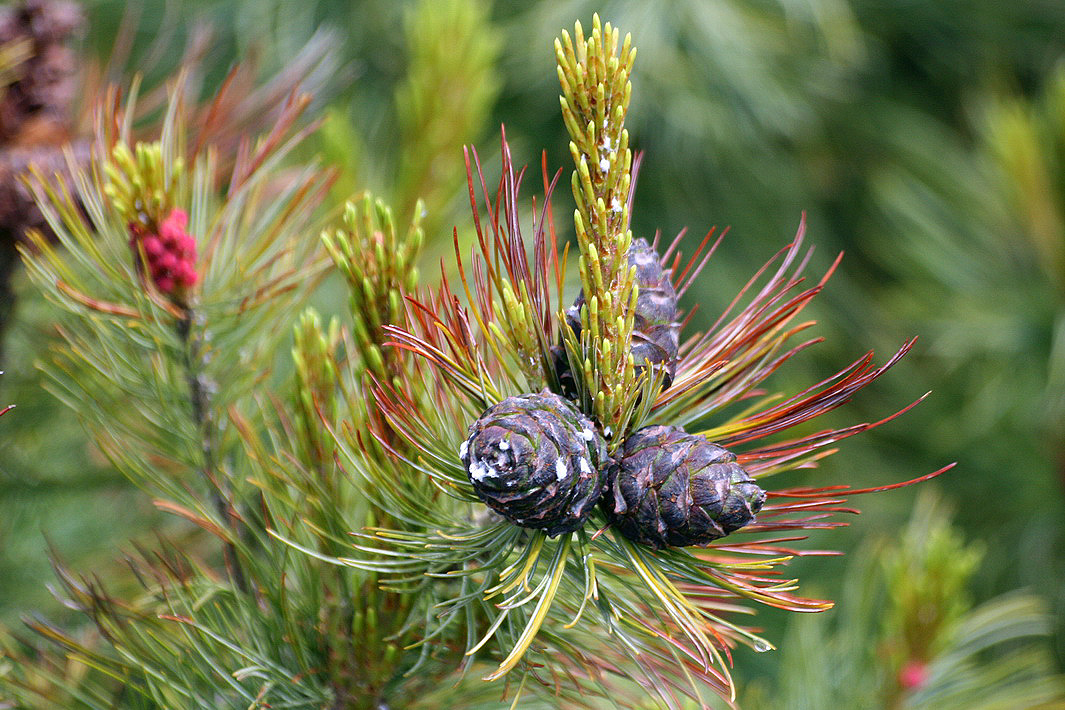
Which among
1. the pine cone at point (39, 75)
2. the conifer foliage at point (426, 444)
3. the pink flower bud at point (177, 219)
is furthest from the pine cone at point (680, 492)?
the pine cone at point (39, 75)

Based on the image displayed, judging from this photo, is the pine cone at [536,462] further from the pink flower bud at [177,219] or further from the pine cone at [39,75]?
the pine cone at [39,75]

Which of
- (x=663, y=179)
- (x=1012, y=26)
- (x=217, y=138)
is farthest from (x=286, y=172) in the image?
(x=1012, y=26)

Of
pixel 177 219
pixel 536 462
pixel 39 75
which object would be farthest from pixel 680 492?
pixel 39 75

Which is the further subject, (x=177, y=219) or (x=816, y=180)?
(x=816, y=180)

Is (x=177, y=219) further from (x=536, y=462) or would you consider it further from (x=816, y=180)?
(x=816, y=180)

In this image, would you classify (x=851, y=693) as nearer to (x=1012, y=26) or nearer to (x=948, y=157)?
(x=948, y=157)

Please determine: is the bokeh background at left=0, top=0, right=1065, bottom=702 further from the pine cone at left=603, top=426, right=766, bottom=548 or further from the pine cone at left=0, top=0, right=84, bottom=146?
the pine cone at left=603, top=426, right=766, bottom=548
